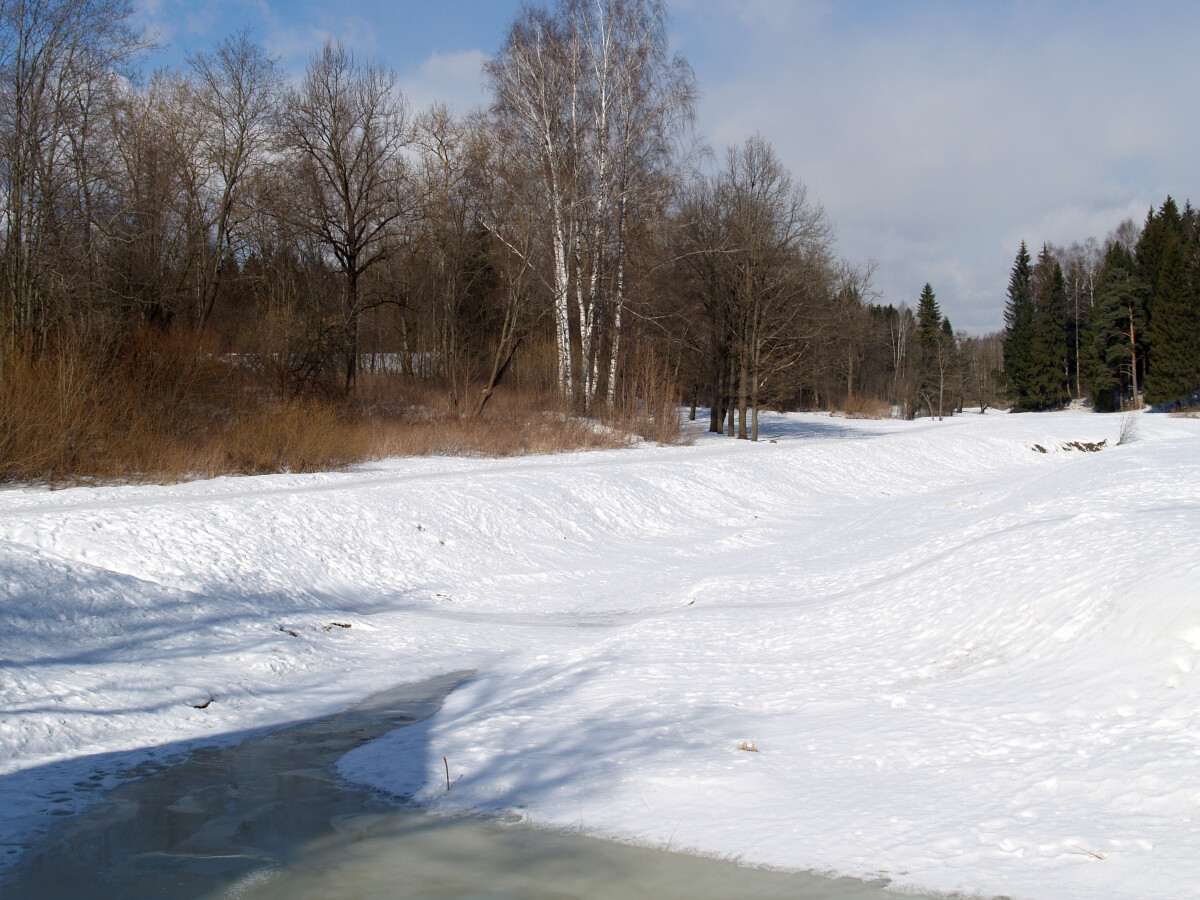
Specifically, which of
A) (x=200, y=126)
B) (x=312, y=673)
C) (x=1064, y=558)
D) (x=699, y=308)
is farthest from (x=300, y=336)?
(x=1064, y=558)

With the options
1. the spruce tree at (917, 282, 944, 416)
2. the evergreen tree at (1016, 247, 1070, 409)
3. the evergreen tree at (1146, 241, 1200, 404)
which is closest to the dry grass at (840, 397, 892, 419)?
the spruce tree at (917, 282, 944, 416)

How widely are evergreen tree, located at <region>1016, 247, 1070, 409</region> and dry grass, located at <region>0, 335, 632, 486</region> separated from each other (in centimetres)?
5726

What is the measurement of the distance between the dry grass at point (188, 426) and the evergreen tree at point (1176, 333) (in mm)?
44214

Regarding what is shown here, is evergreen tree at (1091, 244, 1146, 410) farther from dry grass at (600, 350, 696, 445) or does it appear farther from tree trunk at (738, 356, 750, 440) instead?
dry grass at (600, 350, 696, 445)

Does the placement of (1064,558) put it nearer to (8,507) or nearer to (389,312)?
(8,507)

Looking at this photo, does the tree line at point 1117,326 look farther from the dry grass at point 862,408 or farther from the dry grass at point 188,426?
the dry grass at point 188,426

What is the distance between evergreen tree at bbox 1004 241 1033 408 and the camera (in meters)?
73.7

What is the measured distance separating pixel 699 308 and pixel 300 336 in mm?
16208

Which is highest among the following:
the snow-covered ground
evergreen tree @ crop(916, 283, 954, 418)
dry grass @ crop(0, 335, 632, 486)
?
evergreen tree @ crop(916, 283, 954, 418)

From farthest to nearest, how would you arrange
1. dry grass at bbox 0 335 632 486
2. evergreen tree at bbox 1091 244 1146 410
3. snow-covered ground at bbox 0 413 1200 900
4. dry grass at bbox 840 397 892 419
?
dry grass at bbox 840 397 892 419 < evergreen tree at bbox 1091 244 1146 410 < dry grass at bbox 0 335 632 486 < snow-covered ground at bbox 0 413 1200 900

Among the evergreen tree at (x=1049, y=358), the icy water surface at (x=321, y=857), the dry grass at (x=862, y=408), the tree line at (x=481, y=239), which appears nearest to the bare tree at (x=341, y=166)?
the tree line at (x=481, y=239)

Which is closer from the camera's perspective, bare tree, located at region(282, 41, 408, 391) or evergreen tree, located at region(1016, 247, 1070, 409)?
bare tree, located at region(282, 41, 408, 391)

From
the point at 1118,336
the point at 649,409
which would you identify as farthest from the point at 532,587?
the point at 1118,336

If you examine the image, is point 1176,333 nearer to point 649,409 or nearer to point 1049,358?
point 1049,358
